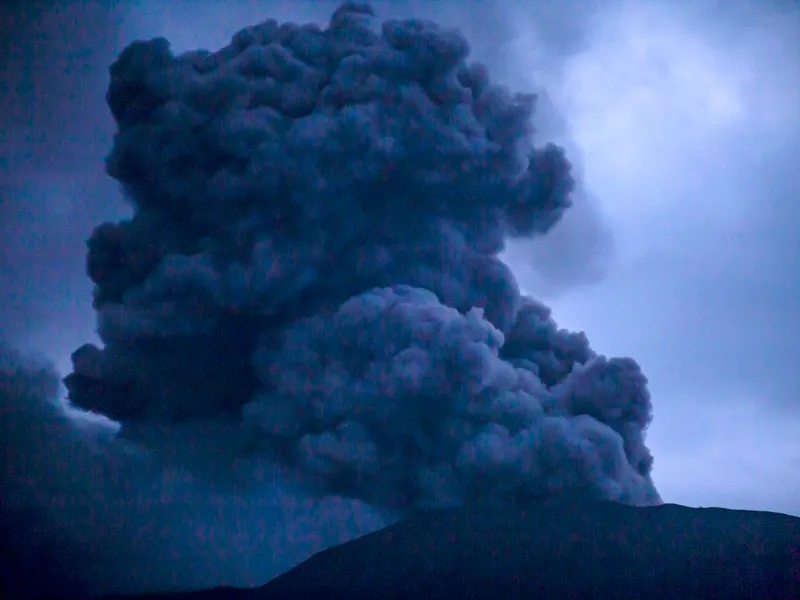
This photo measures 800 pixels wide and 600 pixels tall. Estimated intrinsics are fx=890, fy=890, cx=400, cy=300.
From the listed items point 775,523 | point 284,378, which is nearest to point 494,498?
point 284,378

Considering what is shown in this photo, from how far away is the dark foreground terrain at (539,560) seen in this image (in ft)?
74.0

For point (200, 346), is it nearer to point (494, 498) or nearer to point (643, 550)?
point (494, 498)

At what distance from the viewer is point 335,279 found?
25547mm

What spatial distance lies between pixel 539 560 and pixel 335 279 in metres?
9.54

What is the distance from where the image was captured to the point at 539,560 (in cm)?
2373

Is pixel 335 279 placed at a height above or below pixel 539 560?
above

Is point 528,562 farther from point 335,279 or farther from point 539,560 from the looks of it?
point 335,279

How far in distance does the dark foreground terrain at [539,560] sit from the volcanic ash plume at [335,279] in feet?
4.15

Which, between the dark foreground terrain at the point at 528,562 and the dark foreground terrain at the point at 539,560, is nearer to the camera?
the dark foreground terrain at the point at 528,562

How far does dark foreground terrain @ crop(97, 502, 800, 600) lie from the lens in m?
22.6

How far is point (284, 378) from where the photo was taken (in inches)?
928

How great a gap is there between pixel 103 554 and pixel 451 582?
8.82m

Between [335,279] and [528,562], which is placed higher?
[335,279]

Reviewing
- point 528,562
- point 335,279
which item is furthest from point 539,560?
point 335,279
